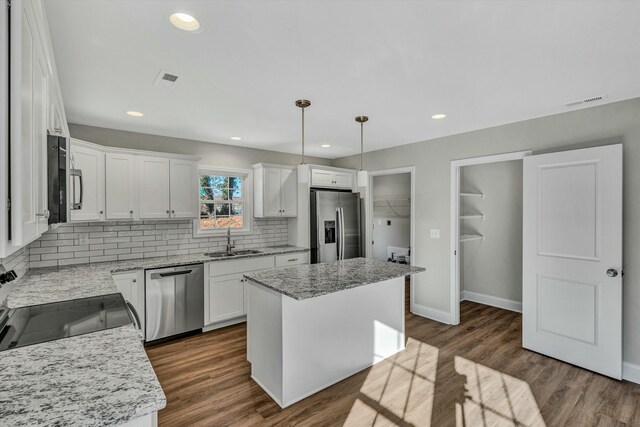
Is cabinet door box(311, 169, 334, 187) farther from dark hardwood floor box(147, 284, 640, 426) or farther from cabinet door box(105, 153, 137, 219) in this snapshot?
dark hardwood floor box(147, 284, 640, 426)

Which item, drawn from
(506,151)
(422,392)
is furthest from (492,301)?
(422,392)

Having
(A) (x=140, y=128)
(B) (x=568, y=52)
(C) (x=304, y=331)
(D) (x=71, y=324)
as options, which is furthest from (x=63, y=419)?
(A) (x=140, y=128)

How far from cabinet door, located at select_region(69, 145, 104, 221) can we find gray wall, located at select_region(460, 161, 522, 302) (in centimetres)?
477

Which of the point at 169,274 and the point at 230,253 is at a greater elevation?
the point at 230,253

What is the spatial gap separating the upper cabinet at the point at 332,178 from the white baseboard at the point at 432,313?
6.94 ft

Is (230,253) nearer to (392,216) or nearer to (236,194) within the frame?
(236,194)

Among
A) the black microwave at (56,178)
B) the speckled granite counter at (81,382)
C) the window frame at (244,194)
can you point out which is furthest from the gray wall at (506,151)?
the speckled granite counter at (81,382)

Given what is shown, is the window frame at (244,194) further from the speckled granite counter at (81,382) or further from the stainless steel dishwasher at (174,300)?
the speckled granite counter at (81,382)

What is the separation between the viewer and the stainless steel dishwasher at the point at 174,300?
135 inches

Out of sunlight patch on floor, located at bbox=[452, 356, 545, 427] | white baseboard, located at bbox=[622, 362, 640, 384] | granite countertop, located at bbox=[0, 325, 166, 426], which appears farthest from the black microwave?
white baseboard, located at bbox=[622, 362, 640, 384]

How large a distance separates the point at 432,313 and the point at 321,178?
2491mm

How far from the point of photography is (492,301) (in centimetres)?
480

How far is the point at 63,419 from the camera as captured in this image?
84cm

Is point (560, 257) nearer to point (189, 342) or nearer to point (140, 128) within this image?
point (189, 342)
